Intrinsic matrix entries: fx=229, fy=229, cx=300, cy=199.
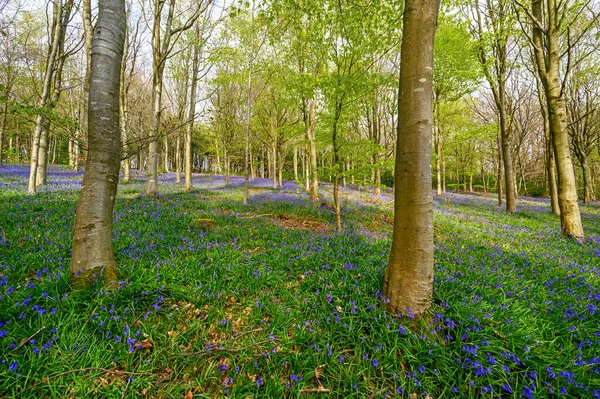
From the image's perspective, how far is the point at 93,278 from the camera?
9.64ft

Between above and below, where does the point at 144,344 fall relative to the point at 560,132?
below

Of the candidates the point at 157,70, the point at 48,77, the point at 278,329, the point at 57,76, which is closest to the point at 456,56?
the point at 157,70

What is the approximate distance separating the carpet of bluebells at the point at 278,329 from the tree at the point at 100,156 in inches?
14.4

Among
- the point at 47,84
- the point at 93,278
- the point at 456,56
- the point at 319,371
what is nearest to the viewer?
the point at 319,371

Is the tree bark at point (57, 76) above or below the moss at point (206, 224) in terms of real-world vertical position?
above

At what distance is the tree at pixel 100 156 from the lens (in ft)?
9.59

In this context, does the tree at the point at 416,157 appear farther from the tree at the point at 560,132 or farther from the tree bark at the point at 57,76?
the tree bark at the point at 57,76

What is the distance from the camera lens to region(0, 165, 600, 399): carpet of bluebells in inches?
82.3

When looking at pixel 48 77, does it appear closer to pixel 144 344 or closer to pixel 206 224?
pixel 206 224

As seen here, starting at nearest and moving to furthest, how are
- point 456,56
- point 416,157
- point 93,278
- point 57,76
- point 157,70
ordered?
point 416,157
point 93,278
point 157,70
point 57,76
point 456,56

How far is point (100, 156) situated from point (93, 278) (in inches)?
61.8

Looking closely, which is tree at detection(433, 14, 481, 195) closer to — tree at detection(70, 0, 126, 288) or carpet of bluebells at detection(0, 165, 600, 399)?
carpet of bluebells at detection(0, 165, 600, 399)

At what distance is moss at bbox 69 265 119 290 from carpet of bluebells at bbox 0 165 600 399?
0.12 meters

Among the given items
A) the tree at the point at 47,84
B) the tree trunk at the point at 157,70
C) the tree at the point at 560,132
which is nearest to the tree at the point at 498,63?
the tree at the point at 560,132
